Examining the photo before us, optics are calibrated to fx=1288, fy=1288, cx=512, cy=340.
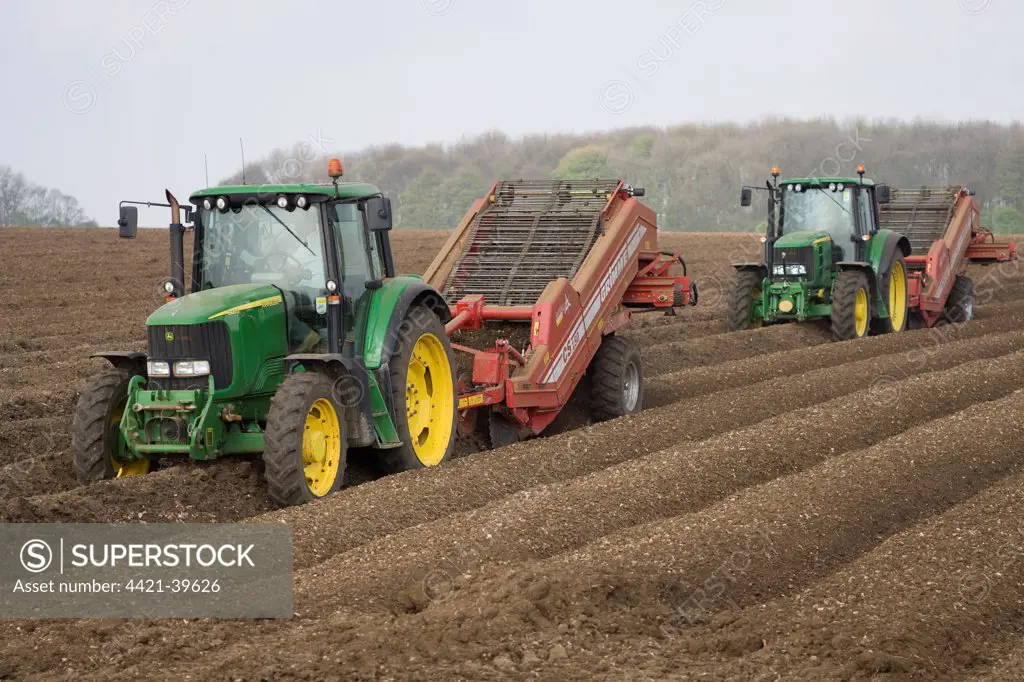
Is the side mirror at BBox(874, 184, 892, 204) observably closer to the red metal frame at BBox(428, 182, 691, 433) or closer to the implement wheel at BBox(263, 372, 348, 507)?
the red metal frame at BBox(428, 182, 691, 433)

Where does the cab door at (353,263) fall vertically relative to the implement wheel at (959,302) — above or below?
above

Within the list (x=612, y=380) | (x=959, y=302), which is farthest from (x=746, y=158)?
(x=612, y=380)

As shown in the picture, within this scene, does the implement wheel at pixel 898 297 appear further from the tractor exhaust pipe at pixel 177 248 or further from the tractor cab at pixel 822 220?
the tractor exhaust pipe at pixel 177 248

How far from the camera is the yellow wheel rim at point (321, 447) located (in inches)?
297

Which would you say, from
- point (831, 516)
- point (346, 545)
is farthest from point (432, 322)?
point (831, 516)

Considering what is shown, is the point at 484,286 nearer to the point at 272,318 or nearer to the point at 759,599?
the point at 272,318

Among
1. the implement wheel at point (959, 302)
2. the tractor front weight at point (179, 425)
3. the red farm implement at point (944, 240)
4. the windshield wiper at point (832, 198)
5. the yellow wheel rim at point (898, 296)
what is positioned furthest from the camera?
the implement wheel at point (959, 302)

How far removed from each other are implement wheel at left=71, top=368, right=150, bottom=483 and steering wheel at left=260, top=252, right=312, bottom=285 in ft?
3.70

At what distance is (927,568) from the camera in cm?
Result: 591

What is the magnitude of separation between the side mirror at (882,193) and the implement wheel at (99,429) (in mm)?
10541

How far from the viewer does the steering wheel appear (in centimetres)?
798

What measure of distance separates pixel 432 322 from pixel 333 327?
92 cm

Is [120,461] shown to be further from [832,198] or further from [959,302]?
[959,302]

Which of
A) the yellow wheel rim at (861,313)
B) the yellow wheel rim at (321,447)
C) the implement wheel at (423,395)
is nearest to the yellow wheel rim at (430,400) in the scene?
the implement wheel at (423,395)
